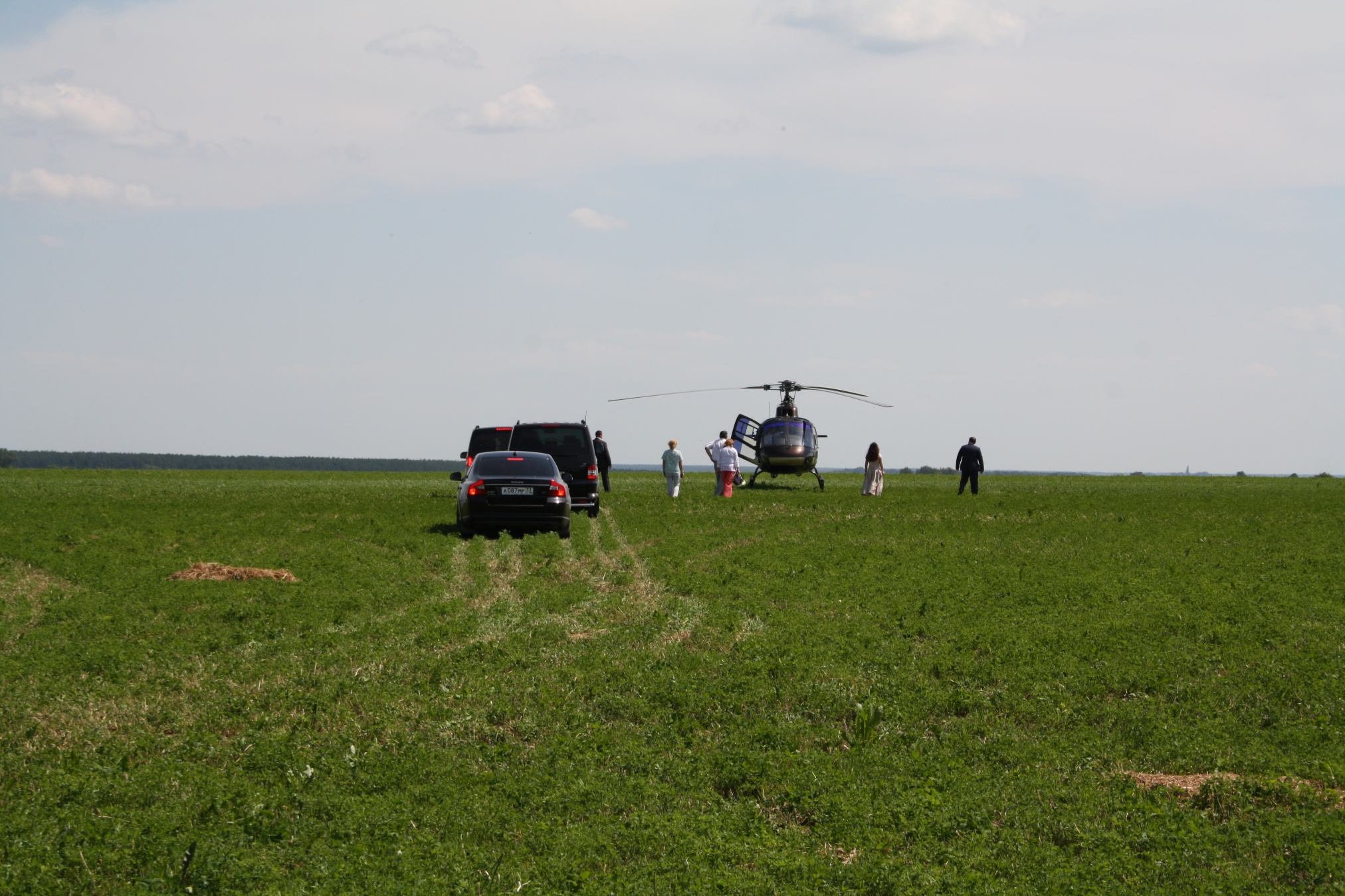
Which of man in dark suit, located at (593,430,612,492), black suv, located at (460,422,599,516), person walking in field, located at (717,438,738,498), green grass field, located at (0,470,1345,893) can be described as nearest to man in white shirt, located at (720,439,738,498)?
person walking in field, located at (717,438,738,498)

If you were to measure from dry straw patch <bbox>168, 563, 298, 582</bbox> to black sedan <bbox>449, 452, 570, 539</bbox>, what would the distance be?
4.99 m

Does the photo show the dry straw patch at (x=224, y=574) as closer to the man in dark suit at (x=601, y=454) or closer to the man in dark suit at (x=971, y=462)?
the man in dark suit at (x=601, y=454)

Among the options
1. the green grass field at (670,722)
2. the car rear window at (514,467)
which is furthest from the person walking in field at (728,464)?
the green grass field at (670,722)

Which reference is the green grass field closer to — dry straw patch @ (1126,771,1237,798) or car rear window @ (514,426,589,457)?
dry straw patch @ (1126,771,1237,798)

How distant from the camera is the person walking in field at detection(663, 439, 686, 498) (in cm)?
3162

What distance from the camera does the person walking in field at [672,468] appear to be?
1245 inches

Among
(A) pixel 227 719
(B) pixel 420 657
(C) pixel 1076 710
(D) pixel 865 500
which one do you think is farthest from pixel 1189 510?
(A) pixel 227 719

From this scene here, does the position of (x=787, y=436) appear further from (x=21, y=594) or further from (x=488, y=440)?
(x=21, y=594)

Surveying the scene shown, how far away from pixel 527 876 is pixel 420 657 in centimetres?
507

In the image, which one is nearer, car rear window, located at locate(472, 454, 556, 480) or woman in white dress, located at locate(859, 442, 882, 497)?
car rear window, located at locate(472, 454, 556, 480)

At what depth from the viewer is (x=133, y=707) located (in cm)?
950

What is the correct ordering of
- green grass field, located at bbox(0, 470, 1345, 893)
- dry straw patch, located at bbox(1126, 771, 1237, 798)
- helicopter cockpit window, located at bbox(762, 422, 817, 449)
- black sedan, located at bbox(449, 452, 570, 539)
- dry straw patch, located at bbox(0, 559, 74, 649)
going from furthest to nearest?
helicopter cockpit window, located at bbox(762, 422, 817, 449) < black sedan, located at bbox(449, 452, 570, 539) < dry straw patch, located at bbox(0, 559, 74, 649) < dry straw patch, located at bbox(1126, 771, 1237, 798) < green grass field, located at bbox(0, 470, 1345, 893)

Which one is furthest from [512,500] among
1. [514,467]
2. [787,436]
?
[787,436]

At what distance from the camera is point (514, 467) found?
2169cm
